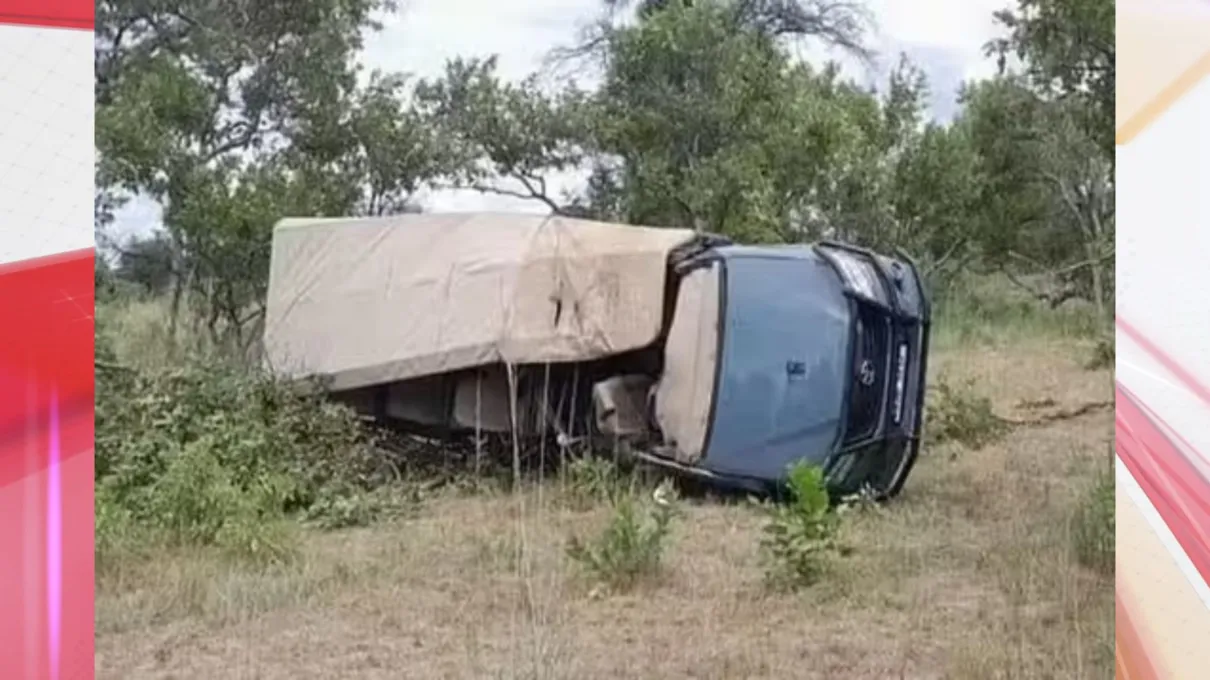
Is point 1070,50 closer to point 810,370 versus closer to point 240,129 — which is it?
point 810,370

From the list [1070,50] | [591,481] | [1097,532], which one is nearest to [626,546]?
[591,481]

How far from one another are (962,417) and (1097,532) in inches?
13.6

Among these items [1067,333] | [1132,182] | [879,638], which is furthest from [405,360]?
[1132,182]

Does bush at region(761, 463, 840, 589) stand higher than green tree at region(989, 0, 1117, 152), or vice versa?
green tree at region(989, 0, 1117, 152)

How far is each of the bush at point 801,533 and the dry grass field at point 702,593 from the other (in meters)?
0.03

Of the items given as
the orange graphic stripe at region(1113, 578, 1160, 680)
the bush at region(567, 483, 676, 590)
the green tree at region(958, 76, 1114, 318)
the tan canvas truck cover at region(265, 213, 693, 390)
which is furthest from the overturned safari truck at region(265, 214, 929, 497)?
the orange graphic stripe at region(1113, 578, 1160, 680)

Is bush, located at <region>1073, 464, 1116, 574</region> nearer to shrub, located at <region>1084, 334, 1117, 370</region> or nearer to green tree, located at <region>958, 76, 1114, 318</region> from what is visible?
shrub, located at <region>1084, 334, 1117, 370</region>

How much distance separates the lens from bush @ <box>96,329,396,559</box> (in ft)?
8.09

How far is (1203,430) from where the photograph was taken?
2.65m

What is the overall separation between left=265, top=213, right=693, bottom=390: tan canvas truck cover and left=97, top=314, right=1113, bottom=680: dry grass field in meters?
0.28

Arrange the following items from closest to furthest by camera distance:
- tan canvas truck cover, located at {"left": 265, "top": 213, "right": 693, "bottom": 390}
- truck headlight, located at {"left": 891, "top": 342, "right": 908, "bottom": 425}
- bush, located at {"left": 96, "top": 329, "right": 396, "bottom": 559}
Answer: bush, located at {"left": 96, "top": 329, "right": 396, "bottom": 559} < tan canvas truck cover, located at {"left": 265, "top": 213, "right": 693, "bottom": 390} < truck headlight, located at {"left": 891, "top": 342, "right": 908, "bottom": 425}

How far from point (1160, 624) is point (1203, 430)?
15.3 inches

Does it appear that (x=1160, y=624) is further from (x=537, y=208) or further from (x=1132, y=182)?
(x=537, y=208)

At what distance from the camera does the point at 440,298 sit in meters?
2.58
